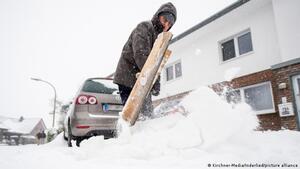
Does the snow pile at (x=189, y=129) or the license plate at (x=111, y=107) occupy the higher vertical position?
the license plate at (x=111, y=107)

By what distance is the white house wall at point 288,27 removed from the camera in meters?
7.25

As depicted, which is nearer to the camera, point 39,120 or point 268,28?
point 268,28

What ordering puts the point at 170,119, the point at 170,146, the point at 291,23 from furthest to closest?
the point at 291,23, the point at 170,119, the point at 170,146

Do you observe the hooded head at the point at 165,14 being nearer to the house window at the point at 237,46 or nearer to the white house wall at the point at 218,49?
the white house wall at the point at 218,49

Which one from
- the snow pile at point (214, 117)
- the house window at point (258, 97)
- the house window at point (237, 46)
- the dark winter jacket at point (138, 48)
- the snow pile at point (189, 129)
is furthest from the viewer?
the house window at point (237, 46)

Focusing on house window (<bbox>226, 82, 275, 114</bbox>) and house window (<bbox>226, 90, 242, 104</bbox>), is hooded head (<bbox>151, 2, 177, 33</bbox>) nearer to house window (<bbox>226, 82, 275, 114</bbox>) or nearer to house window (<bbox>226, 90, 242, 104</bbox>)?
house window (<bbox>226, 82, 275, 114</bbox>)

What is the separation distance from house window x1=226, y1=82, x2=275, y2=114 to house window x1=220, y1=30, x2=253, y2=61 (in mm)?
1627

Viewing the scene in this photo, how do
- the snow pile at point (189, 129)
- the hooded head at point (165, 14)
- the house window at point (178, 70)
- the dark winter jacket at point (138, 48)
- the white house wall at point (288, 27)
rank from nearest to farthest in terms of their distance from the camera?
the snow pile at point (189, 129) → the dark winter jacket at point (138, 48) → the hooded head at point (165, 14) → the white house wall at point (288, 27) → the house window at point (178, 70)

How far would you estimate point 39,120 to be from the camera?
67938 mm

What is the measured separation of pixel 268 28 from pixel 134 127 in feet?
26.0

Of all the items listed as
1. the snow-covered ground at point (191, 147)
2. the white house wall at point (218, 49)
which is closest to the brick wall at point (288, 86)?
the white house wall at point (218, 49)

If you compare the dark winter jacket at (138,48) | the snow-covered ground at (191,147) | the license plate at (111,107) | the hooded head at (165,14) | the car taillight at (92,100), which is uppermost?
the hooded head at (165,14)

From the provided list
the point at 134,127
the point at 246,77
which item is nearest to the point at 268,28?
the point at 246,77

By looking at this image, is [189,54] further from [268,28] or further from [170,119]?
[170,119]
